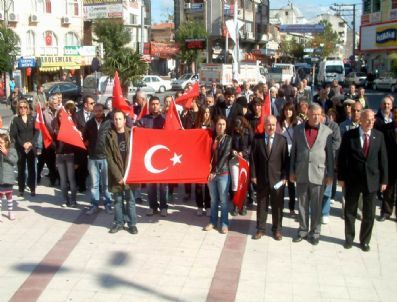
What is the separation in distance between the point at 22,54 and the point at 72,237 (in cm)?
3567

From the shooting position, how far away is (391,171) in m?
8.52

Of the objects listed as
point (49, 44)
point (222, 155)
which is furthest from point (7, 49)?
point (222, 155)

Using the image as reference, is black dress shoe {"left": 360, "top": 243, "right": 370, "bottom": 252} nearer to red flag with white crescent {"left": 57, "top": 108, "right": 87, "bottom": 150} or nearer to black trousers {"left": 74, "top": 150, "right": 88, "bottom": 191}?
red flag with white crescent {"left": 57, "top": 108, "right": 87, "bottom": 150}

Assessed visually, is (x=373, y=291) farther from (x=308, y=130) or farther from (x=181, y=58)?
(x=181, y=58)

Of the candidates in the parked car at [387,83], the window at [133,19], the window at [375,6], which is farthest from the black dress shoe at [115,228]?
the window at [375,6]

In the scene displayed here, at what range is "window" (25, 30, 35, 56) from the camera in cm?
4174

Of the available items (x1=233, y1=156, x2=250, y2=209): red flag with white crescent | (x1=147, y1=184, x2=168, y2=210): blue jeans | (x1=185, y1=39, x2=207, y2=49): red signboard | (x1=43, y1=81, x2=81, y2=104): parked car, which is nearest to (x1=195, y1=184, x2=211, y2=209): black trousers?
(x1=147, y1=184, x2=168, y2=210): blue jeans

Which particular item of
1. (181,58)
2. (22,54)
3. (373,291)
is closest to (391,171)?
(373,291)

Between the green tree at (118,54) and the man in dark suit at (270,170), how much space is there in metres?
18.6

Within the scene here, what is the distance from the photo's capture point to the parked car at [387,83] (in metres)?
40.4

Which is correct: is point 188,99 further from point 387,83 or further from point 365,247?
point 387,83

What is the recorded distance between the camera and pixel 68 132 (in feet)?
31.1

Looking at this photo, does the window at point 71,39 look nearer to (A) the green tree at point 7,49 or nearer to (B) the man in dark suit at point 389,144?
(A) the green tree at point 7,49

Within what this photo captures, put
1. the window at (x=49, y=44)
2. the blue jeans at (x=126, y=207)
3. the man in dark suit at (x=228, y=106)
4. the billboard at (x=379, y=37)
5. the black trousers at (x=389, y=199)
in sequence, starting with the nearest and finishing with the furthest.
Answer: the blue jeans at (x=126, y=207)
the black trousers at (x=389, y=199)
the man in dark suit at (x=228, y=106)
the window at (x=49, y=44)
the billboard at (x=379, y=37)
